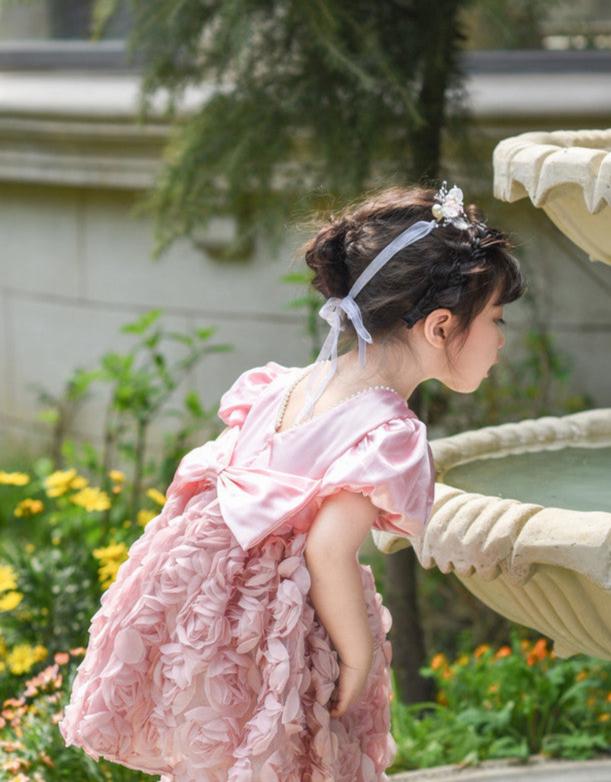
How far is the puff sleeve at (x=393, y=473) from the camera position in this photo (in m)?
2.14

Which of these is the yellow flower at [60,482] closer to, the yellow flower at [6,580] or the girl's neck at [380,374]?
the yellow flower at [6,580]

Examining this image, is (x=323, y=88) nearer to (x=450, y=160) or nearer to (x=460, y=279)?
(x=450, y=160)

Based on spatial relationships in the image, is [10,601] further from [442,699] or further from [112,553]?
[442,699]

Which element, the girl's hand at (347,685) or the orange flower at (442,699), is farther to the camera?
the orange flower at (442,699)

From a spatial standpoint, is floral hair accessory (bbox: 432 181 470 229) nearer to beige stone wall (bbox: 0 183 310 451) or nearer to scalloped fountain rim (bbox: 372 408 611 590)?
scalloped fountain rim (bbox: 372 408 611 590)

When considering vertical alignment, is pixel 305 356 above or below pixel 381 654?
below

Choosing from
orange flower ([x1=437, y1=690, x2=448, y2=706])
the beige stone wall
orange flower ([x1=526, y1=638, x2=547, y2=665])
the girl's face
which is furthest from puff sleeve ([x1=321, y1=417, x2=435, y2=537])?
the beige stone wall

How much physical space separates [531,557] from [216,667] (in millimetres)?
551

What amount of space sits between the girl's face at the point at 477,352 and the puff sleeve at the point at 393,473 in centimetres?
13

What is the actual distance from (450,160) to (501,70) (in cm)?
90

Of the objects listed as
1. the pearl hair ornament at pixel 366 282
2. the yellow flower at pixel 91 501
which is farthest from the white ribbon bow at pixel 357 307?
the yellow flower at pixel 91 501

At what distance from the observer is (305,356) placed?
566 cm

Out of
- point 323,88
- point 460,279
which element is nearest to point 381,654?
point 460,279

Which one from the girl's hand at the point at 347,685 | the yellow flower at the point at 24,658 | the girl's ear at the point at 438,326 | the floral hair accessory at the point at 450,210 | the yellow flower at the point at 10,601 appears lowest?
the yellow flower at the point at 24,658
